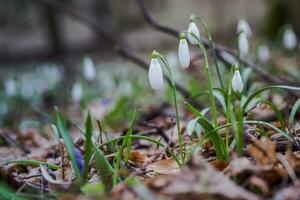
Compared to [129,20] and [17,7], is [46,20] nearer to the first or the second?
[17,7]

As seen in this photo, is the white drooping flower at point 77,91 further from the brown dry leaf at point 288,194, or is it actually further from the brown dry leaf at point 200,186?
the brown dry leaf at point 288,194

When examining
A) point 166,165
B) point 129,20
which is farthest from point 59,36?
point 166,165

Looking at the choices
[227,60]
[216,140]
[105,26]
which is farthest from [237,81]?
[105,26]

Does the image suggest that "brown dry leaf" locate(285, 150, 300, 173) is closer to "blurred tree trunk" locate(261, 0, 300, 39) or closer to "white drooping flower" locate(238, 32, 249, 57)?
"white drooping flower" locate(238, 32, 249, 57)

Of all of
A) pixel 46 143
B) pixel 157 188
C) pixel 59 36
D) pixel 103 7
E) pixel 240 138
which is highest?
pixel 103 7

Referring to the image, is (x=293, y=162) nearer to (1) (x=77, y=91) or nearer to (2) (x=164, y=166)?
(2) (x=164, y=166)

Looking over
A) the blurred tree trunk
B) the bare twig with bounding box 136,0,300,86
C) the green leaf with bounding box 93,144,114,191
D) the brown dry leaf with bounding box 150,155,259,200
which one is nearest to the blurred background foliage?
the blurred tree trunk
